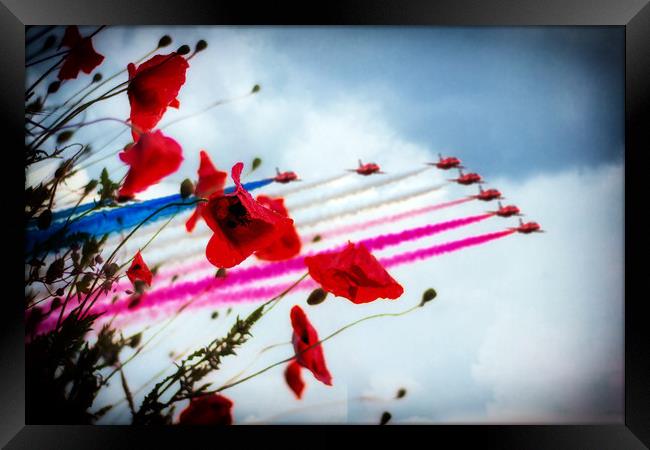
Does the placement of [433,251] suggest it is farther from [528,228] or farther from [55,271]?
[55,271]

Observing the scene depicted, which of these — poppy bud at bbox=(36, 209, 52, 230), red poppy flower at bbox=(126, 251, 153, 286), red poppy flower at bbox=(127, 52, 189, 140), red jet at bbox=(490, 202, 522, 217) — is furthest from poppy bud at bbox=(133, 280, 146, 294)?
red jet at bbox=(490, 202, 522, 217)

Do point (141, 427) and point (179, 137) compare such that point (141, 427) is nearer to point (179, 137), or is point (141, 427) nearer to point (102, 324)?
point (102, 324)

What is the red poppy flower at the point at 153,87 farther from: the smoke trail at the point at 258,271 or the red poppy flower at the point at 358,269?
the red poppy flower at the point at 358,269

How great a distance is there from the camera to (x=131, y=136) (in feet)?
5.14

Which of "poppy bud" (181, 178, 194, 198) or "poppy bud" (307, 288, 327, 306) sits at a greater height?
"poppy bud" (181, 178, 194, 198)

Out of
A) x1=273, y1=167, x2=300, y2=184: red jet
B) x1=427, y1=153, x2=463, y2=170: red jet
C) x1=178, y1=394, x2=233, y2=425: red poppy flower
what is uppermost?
x1=427, y1=153, x2=463, y2=170: red jet

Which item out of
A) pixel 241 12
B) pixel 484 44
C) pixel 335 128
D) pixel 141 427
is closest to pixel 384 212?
pixel 335 128

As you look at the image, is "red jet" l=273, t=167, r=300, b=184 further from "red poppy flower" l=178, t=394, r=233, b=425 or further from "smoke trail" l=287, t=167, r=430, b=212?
"red poppy flower" l=178, t=394, r=233, b=425

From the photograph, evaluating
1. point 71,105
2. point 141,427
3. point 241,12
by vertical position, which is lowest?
point 141,427

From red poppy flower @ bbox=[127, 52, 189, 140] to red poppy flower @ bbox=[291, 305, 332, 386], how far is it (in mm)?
818

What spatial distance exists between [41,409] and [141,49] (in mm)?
1282

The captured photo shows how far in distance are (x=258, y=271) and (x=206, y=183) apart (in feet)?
1.14

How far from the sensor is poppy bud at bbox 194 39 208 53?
5.16ft

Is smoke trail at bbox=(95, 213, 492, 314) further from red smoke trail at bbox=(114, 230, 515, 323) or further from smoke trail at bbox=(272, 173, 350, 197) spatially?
smoke trail at bbox=(272, 173, 350, 197)
